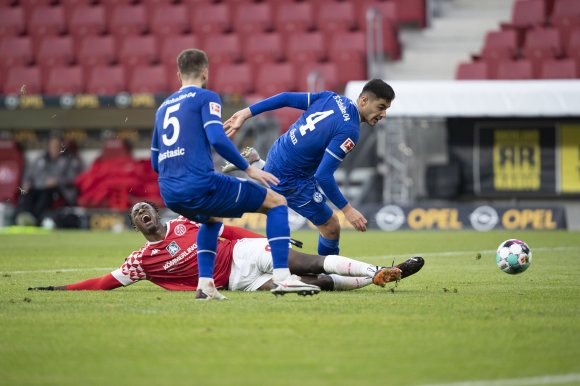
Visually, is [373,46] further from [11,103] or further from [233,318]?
[233,318]

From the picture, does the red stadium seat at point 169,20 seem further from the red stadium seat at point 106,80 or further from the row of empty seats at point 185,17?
the red stadium seat at point 106,80

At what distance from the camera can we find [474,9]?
84.2 ft

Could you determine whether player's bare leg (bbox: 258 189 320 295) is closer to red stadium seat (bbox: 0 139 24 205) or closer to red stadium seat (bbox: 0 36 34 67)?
red stadium seat (bbox: 0 139 24 205)

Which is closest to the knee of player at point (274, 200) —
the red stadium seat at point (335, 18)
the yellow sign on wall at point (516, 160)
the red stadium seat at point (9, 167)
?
the yellow sign on wall at point (516, 160)

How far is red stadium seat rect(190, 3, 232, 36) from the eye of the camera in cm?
2527

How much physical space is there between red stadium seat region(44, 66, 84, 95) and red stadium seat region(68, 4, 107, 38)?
1426 millimetres

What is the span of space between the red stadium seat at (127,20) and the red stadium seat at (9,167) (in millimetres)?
3988

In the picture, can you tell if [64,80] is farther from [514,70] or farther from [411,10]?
[514,70]

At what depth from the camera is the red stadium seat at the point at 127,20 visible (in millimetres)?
26031

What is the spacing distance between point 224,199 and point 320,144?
1907mm

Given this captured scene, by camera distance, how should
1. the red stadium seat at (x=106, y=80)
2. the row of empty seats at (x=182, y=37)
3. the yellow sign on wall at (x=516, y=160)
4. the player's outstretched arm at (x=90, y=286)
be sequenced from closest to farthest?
the player's outstretched arm at (x=90, y=286) → the yellow sign on wall at (x=516, y=160) → the row of empty seats at (x=182, y=37) → the red stadium seat at (x=106, y=80)

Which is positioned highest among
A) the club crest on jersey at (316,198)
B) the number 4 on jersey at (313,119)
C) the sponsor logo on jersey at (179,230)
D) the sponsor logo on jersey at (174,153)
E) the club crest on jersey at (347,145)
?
the number 4 on jersey at (313,119)

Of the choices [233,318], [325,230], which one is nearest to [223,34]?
[325,230]

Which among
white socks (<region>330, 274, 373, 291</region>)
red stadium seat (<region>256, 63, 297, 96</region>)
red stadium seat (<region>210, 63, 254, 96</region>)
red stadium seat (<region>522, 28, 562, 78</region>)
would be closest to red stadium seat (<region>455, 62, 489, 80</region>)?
red stadium seat (<region>522, 28, 562, 78</region>)
